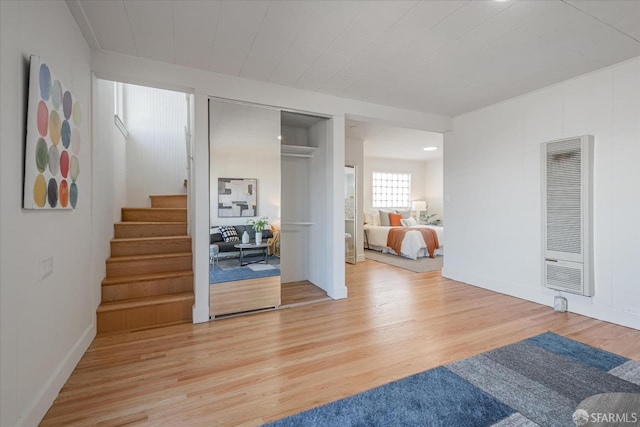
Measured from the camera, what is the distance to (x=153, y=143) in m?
4.89

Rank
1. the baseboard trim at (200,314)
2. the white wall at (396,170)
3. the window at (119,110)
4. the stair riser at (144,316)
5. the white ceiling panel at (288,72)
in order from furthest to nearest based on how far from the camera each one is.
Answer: the white wall at (396,170) < the window at (119,110) < the baseboard trim at (200,314) < the white ceiling panel at (288,72) < the stair riser at (144,316)

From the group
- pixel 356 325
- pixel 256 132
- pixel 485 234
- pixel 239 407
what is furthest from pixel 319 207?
pixel 239 407

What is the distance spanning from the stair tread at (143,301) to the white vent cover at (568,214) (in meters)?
3.95

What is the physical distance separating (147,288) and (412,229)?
17.0 ft

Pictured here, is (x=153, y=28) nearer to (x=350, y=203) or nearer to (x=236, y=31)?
(x=236, y=31)

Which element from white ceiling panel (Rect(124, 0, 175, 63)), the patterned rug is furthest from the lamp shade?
white ceiling panel (Rect(124, 0, 175, 63))

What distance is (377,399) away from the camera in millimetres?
1773

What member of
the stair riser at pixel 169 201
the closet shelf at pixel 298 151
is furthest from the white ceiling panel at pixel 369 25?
the stair riser at pixel 169 201

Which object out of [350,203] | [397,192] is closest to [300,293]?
[350,203]

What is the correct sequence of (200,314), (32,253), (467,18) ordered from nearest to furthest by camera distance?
(32,253)
(467,18)
(200,314)

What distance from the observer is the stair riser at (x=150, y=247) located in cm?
339

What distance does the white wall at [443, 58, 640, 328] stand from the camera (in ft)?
9.46

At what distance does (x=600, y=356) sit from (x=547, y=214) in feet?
5.29

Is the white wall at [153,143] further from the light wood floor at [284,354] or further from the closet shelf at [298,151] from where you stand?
the light wood floor at [284,354]
